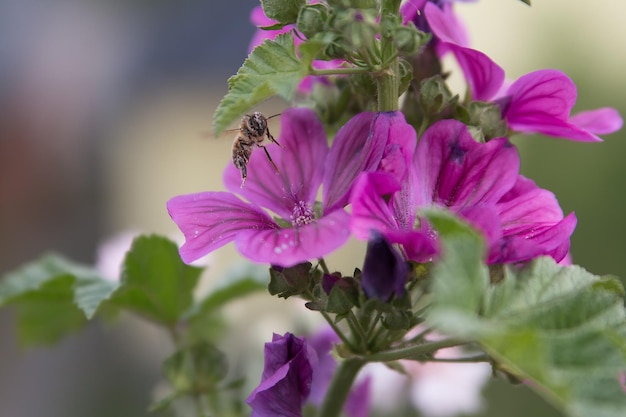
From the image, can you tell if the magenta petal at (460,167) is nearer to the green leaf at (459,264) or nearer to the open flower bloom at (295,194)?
the open flower bloom at (295,194)

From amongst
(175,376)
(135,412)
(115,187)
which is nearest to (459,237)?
(175,376)

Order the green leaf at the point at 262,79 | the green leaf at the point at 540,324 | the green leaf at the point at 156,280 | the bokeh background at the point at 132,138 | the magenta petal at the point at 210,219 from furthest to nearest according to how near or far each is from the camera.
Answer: the bokeh background at the point at 132,138 → the green leaf at the point at 156,280 → the magenta petal at the point at 210,219 → the green leaf at the point at 262,79 → the green leaf at the point at 540,324

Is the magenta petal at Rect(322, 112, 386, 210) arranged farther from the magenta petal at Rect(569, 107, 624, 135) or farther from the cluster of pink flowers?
the magenta petal at Rect(569, 107, 624, 135)

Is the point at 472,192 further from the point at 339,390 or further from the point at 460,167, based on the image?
the point at 339,390

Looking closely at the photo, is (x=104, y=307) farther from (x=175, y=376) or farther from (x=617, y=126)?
(x=617, y=126)

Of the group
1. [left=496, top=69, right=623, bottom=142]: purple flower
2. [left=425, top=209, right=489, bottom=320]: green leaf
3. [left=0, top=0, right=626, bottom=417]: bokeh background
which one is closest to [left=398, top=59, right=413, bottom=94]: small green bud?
[left=496, top=69, right=623, bottom=142]: purple flower

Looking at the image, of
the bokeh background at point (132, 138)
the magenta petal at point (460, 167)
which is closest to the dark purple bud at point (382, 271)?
the magenta petal at point (460, 167)
